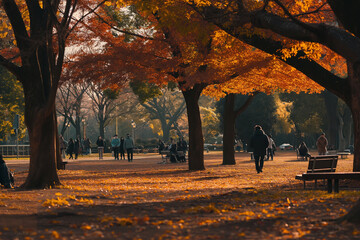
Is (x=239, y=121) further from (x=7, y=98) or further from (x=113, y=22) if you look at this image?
(x=113, y=22)

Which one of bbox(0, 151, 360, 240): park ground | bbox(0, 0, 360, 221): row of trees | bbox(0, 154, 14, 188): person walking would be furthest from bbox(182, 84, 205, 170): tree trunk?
bbox(0, 154, 14, 188): person walking

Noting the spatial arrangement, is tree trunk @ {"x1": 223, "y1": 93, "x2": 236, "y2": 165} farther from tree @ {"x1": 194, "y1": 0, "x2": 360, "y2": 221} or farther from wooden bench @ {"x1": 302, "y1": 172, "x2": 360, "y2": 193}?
wooden bench @ {"x1": 302, "y1": 172, "x2": 360, "y2": 193}

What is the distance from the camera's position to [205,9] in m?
16.8

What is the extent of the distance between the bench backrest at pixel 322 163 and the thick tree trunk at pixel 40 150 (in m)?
6.90

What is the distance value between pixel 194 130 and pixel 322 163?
10337 millimetres

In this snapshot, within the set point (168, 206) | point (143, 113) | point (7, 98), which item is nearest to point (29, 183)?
point (168, 206)

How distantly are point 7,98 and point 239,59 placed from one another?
96.8 feet

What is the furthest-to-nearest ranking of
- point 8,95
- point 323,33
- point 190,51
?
point 8,95, point 190,51, point 323,33

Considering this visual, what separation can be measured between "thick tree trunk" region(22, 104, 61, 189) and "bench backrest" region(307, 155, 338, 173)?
22.6 feet

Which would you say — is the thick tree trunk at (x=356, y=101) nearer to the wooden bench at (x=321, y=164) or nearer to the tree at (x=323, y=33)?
the tree at (x=323, y=33)

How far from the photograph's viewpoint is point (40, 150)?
1716cm

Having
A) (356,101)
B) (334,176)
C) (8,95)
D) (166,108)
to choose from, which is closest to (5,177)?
(334,176)

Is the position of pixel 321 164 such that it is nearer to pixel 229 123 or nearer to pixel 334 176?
pixel 334 176

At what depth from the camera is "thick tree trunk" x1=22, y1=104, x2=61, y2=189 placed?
17000 millimetres
